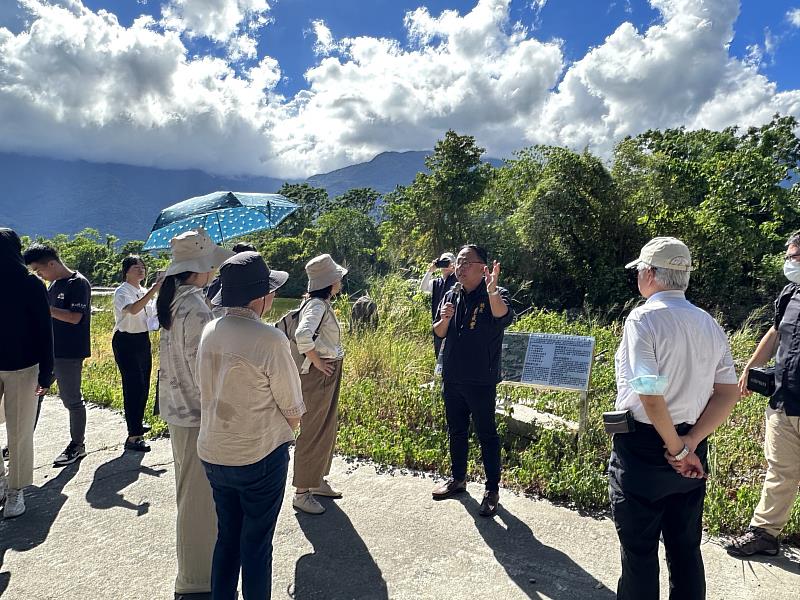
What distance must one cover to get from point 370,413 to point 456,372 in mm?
2193

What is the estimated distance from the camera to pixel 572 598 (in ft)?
8.90

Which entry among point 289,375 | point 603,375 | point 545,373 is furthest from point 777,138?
point 289,375

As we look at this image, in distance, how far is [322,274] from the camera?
3592 millimetres

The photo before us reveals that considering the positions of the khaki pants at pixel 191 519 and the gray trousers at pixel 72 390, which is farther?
the gray trousers at pixel 72 390

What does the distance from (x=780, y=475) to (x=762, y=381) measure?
1.89ft

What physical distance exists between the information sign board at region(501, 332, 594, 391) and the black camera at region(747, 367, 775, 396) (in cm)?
142

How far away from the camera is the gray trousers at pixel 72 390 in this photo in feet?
15.4

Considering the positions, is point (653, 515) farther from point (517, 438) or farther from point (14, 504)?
point (14, 504)

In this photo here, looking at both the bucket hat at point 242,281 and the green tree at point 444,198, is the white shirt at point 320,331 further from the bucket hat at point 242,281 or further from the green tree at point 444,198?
the green tree at point 444,198

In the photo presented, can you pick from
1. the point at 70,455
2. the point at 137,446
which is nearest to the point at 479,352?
the point at 137,446

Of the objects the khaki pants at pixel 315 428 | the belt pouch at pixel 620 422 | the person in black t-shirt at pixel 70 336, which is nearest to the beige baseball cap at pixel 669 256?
the belt pouch at pixel 620 422

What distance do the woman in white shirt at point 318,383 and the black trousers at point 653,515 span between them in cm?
208

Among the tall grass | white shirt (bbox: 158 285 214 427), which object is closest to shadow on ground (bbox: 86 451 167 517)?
the tall grass

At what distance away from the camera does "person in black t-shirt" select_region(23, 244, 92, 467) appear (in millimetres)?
4555
